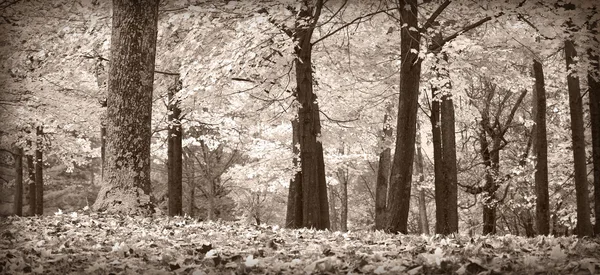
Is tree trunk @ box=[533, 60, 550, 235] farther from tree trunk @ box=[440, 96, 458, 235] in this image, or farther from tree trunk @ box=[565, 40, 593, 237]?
tree trunk @ box=[440, 96, 458, 235]

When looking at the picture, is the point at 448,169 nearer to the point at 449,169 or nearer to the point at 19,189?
the point at 449,169

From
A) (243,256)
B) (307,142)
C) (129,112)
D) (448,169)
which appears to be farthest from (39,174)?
(243,256)

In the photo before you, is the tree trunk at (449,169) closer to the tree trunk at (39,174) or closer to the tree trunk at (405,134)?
the tree trunk at (405,134)

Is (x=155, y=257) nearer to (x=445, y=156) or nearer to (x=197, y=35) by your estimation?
(x=197, y=35)

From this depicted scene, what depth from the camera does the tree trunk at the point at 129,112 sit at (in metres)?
7.04

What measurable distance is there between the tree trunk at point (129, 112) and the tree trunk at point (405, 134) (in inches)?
151

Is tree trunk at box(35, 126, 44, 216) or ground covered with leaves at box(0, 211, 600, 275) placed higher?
tree trunk at box(35, 126, 44, 216)

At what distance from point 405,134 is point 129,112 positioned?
13.9ft

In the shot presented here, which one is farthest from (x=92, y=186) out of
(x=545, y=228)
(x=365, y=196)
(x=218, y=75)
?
(x=545, y=228)

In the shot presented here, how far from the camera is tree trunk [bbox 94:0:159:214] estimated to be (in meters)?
7.04

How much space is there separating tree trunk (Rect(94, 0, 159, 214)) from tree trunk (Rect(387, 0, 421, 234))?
12.5 ft

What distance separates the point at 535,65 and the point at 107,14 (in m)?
9.30

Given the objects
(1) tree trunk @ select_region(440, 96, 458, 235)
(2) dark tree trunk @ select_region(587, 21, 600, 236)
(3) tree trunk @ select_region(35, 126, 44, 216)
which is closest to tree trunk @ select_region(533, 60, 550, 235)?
(2) dark tree trunk @ select_region(587, 21, 600, 236)

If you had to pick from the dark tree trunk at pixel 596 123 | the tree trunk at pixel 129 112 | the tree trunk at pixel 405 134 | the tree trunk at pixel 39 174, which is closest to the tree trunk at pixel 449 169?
the dark tree trunk at pixel 596 123
